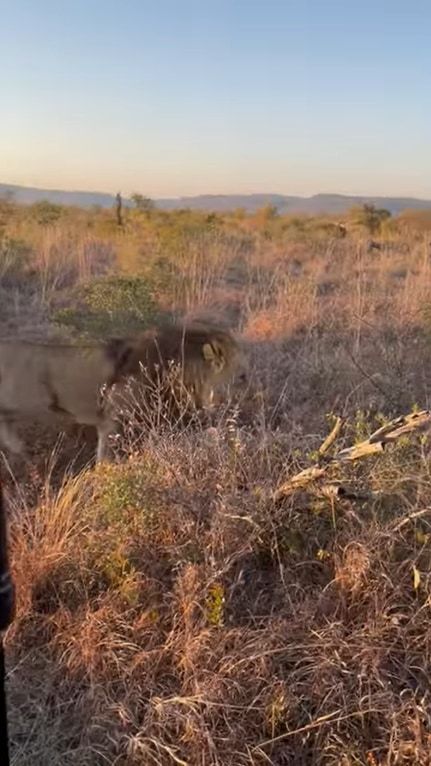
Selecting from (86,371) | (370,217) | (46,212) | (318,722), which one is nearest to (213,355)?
(86,371)

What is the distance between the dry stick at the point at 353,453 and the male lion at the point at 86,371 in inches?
80.8

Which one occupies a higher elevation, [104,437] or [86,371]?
[86,371]

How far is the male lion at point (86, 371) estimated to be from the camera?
539 cm

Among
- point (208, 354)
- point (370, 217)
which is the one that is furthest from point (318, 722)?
point (370, 217)

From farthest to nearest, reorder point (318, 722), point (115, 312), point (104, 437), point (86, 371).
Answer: point (115, 312)
point (86, 371)
point (104, 437)
point (318, 722)

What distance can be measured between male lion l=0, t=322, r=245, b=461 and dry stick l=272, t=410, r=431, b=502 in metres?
2.05

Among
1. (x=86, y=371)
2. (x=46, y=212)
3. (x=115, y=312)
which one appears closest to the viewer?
(x=86, y=371)

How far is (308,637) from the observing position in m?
2.83

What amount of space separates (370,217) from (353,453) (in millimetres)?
→ 26765

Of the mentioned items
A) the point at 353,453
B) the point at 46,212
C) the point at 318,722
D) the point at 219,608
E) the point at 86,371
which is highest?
the point at 353,453

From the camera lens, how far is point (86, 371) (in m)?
5.43

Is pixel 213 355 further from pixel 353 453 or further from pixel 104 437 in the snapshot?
pixel 353 453

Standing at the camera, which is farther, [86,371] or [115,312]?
[115,312]

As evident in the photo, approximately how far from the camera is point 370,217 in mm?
28812
